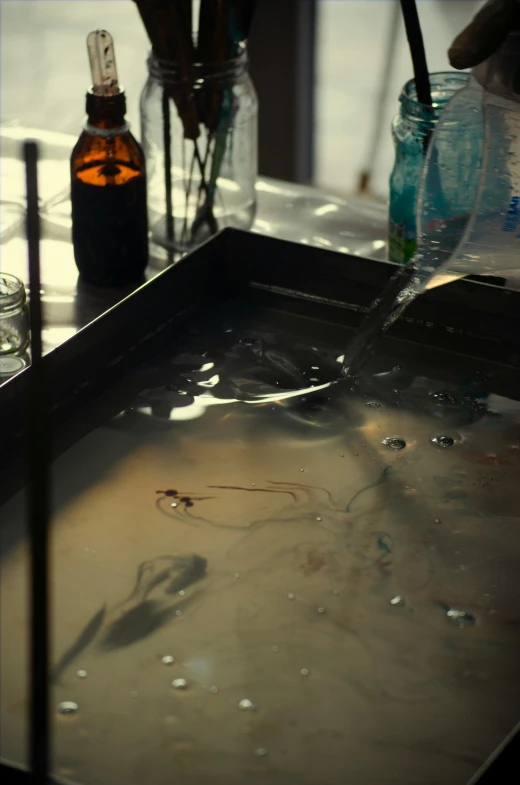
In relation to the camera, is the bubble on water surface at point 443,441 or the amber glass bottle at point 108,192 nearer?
the bubble on water surface at point 443,441

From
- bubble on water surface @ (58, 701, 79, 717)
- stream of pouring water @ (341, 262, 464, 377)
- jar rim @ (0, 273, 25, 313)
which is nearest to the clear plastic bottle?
stream of pouring water @ (341, 262, 464, 377)

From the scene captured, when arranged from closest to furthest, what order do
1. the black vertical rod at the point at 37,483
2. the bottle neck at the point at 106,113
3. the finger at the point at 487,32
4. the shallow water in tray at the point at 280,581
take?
the black vertical rod at the point at 37,483 → the shallow water in tray at the point at 280,581 → the finger at the point at 487,32 → the bottle neck at the point at 106,113

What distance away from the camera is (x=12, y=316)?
2.85ft

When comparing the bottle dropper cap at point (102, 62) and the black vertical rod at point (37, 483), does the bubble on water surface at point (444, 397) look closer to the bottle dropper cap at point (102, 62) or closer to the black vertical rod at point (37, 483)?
the bottle dropper cap at point (102, 62)

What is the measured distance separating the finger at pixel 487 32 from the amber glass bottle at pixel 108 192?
11.9 inches

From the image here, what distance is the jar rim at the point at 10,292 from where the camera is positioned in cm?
86

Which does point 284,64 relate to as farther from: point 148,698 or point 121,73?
point 148,698

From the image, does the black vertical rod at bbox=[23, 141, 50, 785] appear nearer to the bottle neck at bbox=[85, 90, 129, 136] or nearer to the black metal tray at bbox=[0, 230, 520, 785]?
the black metal tray at bbox=[0, 230, 520, 785]

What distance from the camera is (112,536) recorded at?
69 centimetres

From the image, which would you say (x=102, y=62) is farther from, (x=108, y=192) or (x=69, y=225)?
(x=69, y=225)

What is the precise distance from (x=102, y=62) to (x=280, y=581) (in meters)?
0.48

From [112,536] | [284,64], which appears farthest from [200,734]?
[284,64]

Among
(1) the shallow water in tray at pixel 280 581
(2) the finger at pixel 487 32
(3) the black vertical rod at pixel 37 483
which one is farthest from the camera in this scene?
(2) the finger at pixel 487 32

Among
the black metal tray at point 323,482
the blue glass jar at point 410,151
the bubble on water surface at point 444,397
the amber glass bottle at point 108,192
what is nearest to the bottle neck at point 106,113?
the amber glass bottle at point 108,192
